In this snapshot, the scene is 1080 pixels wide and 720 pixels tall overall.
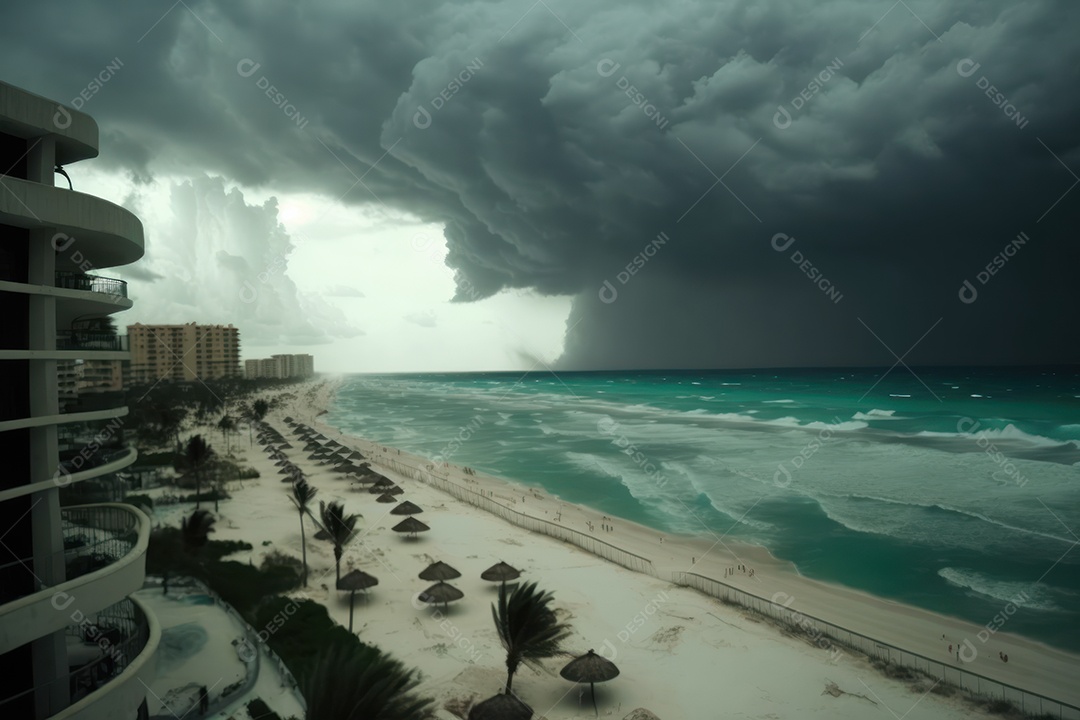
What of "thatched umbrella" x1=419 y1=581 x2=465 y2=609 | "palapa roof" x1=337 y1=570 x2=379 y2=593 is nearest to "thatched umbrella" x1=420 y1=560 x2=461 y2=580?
"thatched umbrella" x1=419 y1=581 x2=465 y2=609

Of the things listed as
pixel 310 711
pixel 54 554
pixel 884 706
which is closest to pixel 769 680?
pixel 884 706

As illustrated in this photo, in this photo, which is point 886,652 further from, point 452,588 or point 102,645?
point 102,645

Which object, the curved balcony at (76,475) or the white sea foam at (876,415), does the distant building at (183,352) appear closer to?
the curved balcony at (76,475)

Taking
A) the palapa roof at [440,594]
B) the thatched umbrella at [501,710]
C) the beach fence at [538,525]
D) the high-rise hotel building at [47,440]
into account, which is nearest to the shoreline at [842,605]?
the beach fence at [538,525]

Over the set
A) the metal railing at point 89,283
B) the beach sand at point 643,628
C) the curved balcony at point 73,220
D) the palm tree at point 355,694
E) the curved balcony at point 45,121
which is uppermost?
the curved balcony at point 45,121

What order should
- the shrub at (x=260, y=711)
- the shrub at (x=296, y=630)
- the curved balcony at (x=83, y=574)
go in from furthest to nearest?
the shrub at (x=296, y=630) < the shrub at (x=260, y=711) < the curved balcony at (x=83, y=574)

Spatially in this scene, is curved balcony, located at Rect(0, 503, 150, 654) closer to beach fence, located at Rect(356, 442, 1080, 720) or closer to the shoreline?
beach fence, located at Rect(356, 442, 1080, 720)

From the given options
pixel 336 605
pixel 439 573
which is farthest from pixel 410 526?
pixel 336 605
